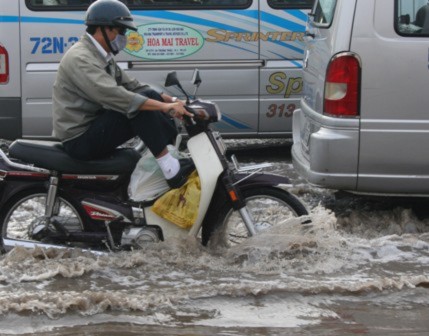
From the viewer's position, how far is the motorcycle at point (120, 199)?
5.98 meters

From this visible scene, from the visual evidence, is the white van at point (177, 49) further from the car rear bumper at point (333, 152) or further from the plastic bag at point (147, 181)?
the plastic bag at point (147, 181)

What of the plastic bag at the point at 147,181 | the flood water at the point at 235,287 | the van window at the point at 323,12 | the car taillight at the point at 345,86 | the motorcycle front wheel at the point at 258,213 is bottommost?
the flood water at the point at 235,287

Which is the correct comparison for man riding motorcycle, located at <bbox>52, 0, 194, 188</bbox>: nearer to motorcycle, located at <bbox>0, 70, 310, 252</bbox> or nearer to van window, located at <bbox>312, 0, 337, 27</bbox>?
motorcycle, located at <bbox>0, 70, 310, 252</bbox>

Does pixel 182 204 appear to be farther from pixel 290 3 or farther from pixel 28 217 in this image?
pixel 290 3

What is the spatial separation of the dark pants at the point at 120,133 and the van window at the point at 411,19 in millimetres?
1777

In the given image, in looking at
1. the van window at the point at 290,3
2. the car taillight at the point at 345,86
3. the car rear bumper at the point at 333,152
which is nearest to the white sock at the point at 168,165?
the car rear bumper at the point at 333,152

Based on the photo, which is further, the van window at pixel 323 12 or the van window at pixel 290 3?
the van window at pixel 290 3

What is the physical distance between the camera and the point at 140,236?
6.01m

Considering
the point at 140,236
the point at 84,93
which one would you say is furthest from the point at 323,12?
the point at 140,236

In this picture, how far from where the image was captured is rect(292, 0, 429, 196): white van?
255 inches

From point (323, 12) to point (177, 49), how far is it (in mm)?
2381

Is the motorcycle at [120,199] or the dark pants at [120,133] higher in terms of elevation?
the dark pants at [120,133]

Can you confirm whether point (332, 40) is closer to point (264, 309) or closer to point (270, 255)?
point (270, 255)

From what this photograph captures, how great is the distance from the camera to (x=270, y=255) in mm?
6008
